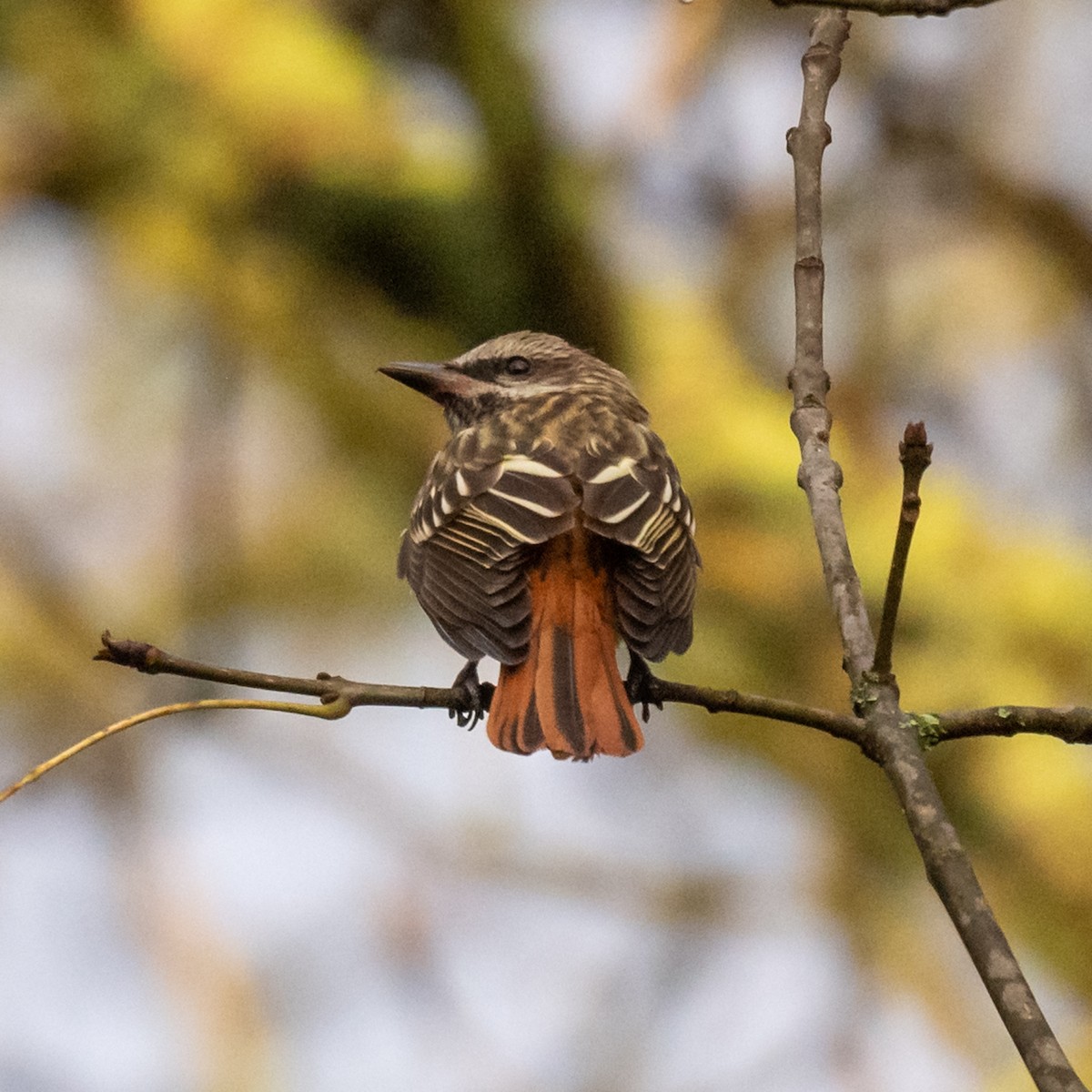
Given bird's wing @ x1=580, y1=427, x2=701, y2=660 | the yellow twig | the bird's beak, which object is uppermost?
the bird's beak

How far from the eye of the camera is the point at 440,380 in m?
4.36

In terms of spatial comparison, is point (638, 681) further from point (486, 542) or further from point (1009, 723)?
point (1009, 723)

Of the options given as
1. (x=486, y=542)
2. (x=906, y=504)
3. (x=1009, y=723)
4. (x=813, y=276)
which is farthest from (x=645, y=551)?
(x=906, y=504)

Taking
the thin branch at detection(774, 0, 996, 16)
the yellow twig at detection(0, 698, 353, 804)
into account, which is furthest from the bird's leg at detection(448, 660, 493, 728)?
the thin branch at detection(774, 0, 996, 16)

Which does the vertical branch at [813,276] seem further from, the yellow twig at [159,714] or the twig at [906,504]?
the yellow twig at [159,714]

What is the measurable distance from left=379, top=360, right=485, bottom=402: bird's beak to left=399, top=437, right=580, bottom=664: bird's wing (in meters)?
0.72

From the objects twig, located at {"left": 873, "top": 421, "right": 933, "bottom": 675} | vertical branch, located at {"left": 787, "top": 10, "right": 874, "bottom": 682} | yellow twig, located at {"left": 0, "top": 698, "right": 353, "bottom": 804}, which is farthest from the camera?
vertical branch, located at {"left": 787, "top": 10, "right": 874, "bottom": 682}

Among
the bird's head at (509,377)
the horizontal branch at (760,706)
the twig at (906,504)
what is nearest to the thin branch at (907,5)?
the twig at (906,504)

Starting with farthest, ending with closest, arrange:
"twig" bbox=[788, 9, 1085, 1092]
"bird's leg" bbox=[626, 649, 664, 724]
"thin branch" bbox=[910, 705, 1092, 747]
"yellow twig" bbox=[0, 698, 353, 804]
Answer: "bird's leg" bbox=[626, 649, 664, 724] → "thin branch" bbox=[910, 705, 1092, 747] → "yellow twig" bbox=[0, 698, 353, 804] → "twig" bbox=[788, 9, 1085, 1092]

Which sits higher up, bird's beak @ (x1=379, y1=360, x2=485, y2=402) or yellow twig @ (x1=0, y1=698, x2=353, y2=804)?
bird's beak @ (x1=379, y1=360, x2=485, y2=402)

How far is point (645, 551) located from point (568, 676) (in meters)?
0.40

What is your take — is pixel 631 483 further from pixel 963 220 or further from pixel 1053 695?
pixel 963 220

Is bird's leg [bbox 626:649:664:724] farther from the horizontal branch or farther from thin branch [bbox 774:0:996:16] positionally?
thin branch [bbox 774:0:996:16]

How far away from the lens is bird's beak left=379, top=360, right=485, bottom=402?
14.3ft
